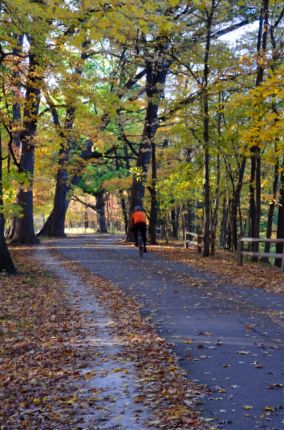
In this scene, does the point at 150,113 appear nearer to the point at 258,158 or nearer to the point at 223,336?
the point at 258,158

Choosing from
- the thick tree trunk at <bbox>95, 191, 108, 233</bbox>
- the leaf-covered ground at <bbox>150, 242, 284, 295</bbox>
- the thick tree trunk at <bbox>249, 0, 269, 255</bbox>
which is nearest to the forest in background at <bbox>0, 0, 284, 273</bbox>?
the thick tree trunk at <bbox>249, 0, 269, 255</bbox>

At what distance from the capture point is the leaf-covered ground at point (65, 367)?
189 inches

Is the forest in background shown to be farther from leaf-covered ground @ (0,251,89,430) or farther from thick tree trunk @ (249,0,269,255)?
leaf-covered ground @ (0,251,89,430)

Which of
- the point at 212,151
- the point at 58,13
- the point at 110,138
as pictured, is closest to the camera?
the point at 58,13

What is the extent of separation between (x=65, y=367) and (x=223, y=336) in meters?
2.38

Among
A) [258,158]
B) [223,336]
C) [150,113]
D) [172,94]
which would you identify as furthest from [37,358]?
[150,113]

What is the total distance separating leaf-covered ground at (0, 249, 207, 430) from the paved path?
0.26 meters

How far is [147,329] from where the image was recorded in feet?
25.8

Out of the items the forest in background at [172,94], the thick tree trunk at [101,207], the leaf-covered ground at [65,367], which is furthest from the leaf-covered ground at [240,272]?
the thick tree trunk at [101,207]

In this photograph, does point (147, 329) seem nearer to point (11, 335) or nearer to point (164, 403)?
point (11, 335)

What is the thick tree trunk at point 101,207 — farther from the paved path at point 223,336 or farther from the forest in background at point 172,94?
the paved path at point 223,336

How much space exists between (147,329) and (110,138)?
1786 centimetres

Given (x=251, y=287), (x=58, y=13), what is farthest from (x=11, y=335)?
(x=251, y=287)

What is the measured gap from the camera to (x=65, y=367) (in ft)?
20.7
